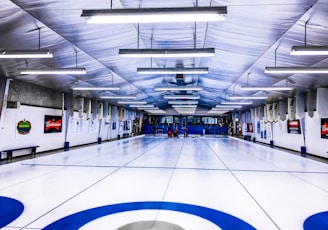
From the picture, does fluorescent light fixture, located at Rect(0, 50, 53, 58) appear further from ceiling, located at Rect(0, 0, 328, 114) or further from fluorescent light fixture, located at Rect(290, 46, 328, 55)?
fluorescent light fixture, located at Rect(290, 46, 328, 55)

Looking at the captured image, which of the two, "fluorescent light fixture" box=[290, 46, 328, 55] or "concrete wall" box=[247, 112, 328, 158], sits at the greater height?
"fluorescent light fixture" box=[290, 46, 328, 55]

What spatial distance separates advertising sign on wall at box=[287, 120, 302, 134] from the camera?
13039mm

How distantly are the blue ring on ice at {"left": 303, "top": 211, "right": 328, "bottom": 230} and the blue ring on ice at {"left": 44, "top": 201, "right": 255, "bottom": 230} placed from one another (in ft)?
2.89

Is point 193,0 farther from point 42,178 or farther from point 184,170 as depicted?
point 42,178

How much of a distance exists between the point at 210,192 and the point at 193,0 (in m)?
3.87

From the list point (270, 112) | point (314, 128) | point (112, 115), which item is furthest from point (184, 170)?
point (112, 115)

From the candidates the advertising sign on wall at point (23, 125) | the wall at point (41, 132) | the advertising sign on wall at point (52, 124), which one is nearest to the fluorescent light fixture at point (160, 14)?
the wall at point (41, 132)

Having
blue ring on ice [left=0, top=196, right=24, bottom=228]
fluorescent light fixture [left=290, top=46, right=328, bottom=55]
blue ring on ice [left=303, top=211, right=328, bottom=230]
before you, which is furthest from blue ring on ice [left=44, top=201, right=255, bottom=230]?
fluorescent light fixture [left=290, top=46, right=328, bottom=55]

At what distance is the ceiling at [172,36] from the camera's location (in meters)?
3.96

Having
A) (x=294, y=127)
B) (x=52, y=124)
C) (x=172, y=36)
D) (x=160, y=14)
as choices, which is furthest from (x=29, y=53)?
(x=294, y=127)

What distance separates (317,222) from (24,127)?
34.2 feet

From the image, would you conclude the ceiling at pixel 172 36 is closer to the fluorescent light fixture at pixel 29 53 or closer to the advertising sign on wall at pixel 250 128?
the fluorescent light fixture at pixel 29 53

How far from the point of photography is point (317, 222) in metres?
3.59

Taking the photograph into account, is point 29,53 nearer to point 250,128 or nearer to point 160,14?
point 160,14
